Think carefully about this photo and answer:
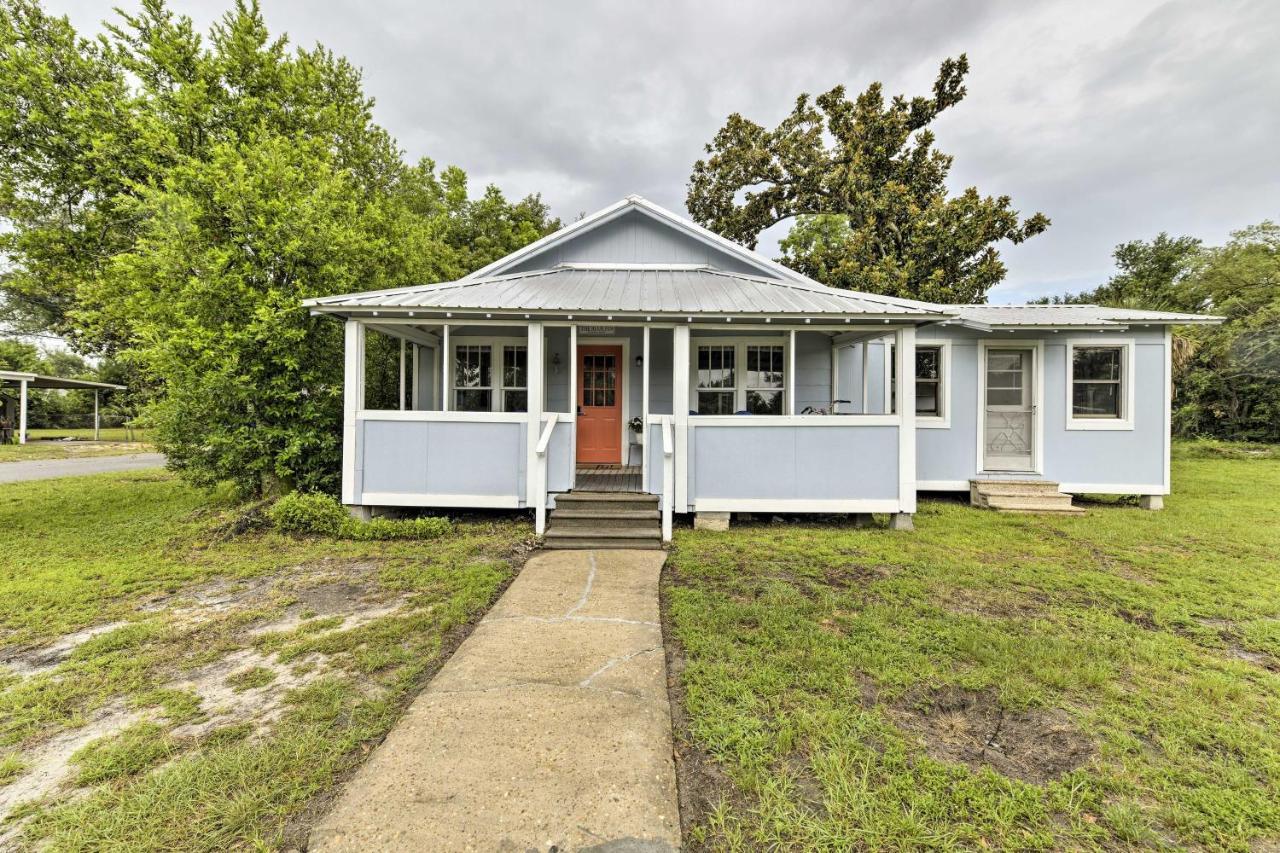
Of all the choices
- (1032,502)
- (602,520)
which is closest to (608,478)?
(602,520)

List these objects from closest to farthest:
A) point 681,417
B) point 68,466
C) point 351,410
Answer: point 681,417
point 351,410
point 68,466

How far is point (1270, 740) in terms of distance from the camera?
2.51 meters

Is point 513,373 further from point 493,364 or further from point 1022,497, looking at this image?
point 1022,497

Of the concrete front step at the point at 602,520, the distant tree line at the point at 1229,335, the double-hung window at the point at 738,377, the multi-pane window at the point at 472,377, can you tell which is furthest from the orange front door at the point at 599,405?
the distant tree line at the point at 1229,335

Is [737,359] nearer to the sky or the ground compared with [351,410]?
nearer to the sky

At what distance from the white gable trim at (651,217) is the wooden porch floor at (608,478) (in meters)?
4.11

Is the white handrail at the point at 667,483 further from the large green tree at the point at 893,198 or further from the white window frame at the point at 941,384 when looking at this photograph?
the large green tree at the point at 893,198

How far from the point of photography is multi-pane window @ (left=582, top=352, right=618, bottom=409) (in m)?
8.80

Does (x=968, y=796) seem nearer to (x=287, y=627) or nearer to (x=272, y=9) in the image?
(x=287, y=627)

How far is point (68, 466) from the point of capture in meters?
13.6

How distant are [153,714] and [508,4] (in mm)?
14828

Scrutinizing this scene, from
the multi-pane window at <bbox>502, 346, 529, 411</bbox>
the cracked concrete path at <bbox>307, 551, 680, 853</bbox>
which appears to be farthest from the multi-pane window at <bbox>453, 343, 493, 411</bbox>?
the cracked concrete path at <bbox>307, 551, 680, 853</bbox>

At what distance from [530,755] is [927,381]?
883 centimetres

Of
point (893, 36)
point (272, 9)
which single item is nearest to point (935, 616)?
point (893, 36)
